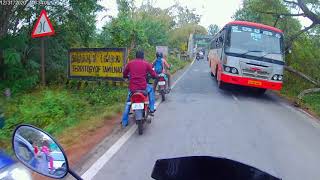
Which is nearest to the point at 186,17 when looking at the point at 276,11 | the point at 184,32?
the point at 184,32

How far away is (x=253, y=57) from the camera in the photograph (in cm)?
1445

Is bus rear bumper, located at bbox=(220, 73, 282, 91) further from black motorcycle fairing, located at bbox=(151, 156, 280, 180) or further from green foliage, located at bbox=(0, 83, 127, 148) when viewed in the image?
black motorcycle fairing, located at bbox=(151, 156, 280, 180)

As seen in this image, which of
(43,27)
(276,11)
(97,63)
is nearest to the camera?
(43,27)

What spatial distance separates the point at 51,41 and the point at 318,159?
1143 centimetres

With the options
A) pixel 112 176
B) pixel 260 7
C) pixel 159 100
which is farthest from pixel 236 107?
pixel 260 7

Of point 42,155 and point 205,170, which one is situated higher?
point 42,155

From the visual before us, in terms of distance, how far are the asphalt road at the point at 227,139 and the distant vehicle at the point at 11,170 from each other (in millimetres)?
3260

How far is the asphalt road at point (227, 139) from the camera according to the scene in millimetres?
6160

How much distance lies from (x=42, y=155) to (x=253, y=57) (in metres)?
12.8

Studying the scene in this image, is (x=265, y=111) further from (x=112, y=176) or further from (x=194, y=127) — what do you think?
(x=112, y=176)

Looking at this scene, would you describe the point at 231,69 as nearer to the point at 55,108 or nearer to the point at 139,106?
the point at 55,108

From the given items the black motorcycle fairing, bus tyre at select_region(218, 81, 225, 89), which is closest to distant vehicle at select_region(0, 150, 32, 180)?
the black motorcycle fairing

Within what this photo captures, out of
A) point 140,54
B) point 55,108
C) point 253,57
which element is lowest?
point 55,108

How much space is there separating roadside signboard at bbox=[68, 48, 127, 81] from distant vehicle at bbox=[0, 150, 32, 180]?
36.8 feet
